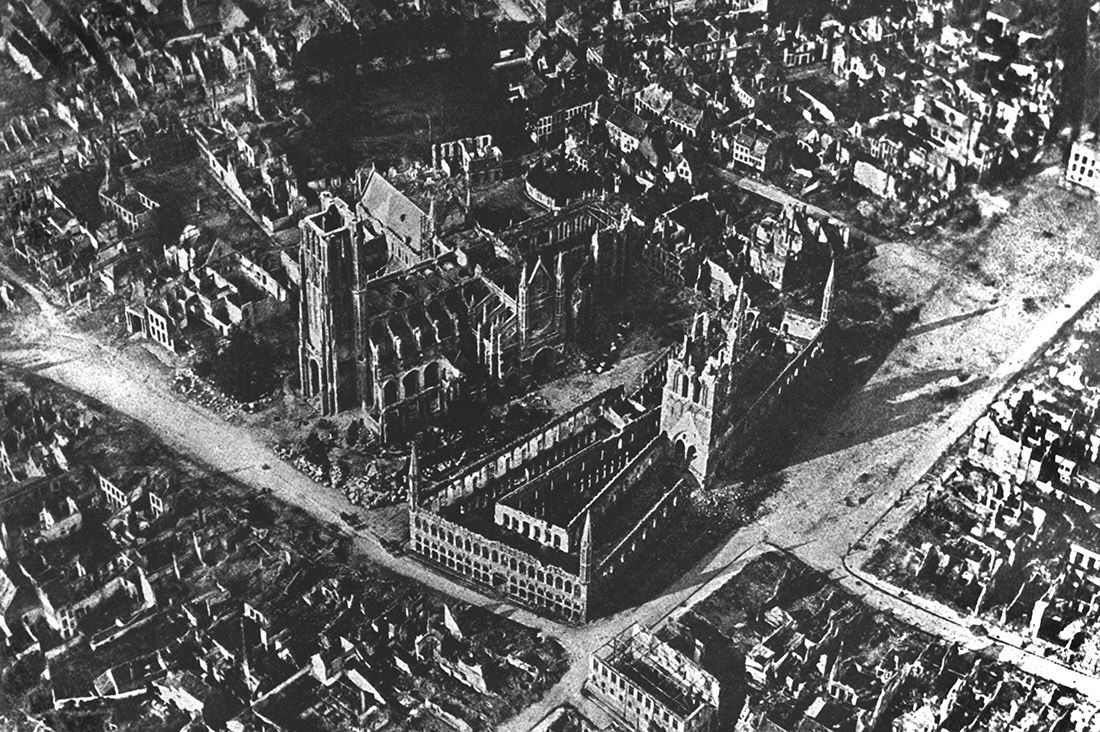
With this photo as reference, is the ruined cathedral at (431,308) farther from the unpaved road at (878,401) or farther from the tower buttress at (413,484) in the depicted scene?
the tower buttress at (413,484)

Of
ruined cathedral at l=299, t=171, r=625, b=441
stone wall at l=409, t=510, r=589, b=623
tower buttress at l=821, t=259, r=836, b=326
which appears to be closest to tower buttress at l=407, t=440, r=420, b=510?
stone wall at l=409, t=510, r=589, b=623

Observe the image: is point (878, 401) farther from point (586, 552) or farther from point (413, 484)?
point (413, 484)

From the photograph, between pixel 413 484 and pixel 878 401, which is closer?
pixel 413 484

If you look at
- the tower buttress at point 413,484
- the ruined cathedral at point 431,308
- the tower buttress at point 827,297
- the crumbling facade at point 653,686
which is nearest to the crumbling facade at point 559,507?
the tower buttress at point 413,484

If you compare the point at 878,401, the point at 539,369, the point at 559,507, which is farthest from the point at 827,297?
the point at 559,507

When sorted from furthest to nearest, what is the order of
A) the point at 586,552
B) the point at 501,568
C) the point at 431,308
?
the point at 431,308 → the point at 501,568 → the point at 586,552

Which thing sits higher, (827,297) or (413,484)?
(827,297)

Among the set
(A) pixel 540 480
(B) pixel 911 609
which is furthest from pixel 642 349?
(B) pixel 911 609

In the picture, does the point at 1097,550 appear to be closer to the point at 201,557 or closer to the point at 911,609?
the point at 911,609
